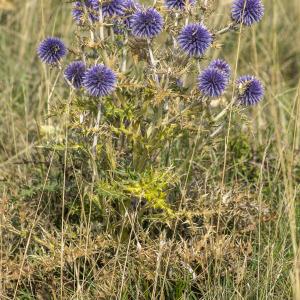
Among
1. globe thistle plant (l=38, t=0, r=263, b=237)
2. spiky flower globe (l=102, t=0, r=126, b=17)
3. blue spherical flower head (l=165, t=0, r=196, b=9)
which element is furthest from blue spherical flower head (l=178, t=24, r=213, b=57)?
spiky flower globe (l=102, t=0, r=126, b=17)

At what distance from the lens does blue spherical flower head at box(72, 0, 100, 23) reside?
312cm

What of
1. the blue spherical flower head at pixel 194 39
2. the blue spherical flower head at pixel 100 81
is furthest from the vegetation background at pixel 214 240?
the blue spherical flower head at pixel 100 81

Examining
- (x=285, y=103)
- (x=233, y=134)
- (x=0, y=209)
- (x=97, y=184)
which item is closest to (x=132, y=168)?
(x=97, y=184)

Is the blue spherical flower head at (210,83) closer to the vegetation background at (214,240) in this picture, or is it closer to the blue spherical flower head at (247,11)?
the vegetation background at (214,240)

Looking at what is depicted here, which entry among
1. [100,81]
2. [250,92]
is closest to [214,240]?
[250,92]

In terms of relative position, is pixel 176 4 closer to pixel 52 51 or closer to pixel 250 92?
pixel 250 92

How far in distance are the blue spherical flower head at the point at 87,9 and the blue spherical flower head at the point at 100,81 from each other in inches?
9.9

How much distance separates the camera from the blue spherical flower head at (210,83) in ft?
10.3

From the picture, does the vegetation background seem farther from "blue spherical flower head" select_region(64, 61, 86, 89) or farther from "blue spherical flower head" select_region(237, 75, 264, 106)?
"blue spherical flower head" select_region(64, 61, 86, 89)

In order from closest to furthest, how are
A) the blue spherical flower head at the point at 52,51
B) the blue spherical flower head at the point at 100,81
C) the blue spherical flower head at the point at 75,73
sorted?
the blue spherical flower head at the point at 100,81 < the blue spherical flower head at the point at 75,73 < the blue spherical flower head at the point at 52,51

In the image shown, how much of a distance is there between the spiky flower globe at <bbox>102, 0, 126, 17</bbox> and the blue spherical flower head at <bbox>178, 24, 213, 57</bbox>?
29 cm

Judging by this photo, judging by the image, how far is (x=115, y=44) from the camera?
126 inches

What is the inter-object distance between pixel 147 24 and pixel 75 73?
1.49 feet

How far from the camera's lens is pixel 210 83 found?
3.15 metres
